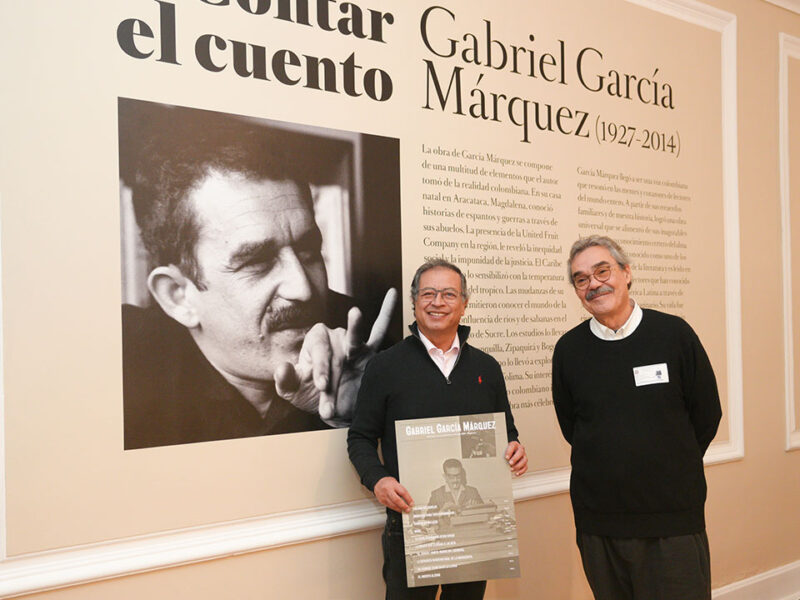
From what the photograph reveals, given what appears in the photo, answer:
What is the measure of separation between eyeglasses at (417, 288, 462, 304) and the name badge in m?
0.74

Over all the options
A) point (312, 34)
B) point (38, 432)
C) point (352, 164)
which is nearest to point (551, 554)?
point (352, 164)

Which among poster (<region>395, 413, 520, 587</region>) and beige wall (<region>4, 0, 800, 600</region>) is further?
beige wall (<region>4, 0, 800, 600</region>)

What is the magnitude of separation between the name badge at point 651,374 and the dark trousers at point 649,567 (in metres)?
0.56

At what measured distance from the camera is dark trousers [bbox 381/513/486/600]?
8.36 ft

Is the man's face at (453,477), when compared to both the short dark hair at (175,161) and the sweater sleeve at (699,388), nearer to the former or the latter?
the sweater sleeve at (699,388)

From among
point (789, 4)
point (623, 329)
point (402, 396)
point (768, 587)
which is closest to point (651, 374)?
point (623, 329)

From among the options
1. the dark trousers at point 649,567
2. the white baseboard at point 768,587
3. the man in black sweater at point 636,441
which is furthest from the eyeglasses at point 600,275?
the white baseboard at point 768,587

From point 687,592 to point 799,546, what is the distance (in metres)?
3.01

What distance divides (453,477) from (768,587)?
3.24m

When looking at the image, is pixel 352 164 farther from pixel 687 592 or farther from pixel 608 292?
pixel 687 592

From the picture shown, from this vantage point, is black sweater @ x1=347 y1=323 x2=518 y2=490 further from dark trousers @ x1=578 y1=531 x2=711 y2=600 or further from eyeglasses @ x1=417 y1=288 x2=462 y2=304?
dark trousers @ x1=578 y1=531 x2=711 y2=600

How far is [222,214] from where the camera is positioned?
103 inches

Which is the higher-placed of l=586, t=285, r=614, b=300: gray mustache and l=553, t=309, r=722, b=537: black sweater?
l=586, t=285, r=614, b=300: gray mustache

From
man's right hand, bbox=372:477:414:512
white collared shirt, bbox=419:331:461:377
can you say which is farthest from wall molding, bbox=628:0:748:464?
man's right hand, bbox=372:477:414:512
